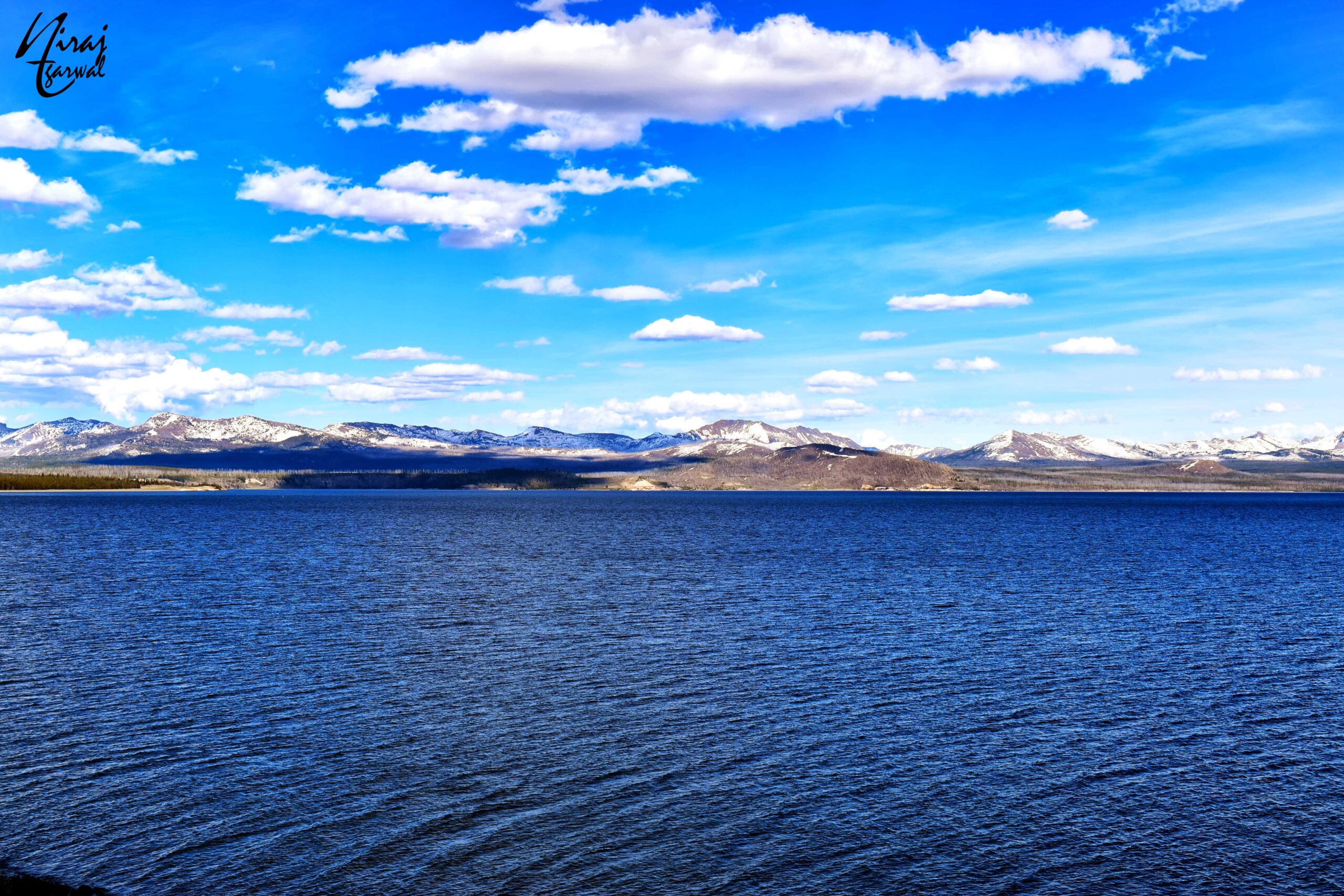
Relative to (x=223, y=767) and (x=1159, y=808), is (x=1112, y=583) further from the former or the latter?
(x=223, y=767)

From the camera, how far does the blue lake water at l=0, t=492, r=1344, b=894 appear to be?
74.9 ft

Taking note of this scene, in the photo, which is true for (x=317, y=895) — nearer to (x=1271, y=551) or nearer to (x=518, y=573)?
(x=518, y=573)

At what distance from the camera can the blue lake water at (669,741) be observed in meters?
22.8

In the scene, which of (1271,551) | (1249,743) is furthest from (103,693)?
(1271,551)

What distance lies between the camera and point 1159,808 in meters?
26.5

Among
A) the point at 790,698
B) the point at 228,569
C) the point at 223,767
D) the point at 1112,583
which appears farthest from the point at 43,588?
the point at 1112,583

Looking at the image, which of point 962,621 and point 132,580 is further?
point 132,580

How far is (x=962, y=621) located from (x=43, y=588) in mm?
60959

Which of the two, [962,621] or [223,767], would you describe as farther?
[962,621]

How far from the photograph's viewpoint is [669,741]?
32250 millimetres

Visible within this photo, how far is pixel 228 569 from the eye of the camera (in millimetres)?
85188

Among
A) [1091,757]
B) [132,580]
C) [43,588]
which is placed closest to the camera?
[1091,757]

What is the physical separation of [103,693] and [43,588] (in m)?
38.6

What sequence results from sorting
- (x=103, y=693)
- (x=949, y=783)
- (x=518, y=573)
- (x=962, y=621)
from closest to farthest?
(x=949, y=783), (x=103, y=693), (x=962, y=621), (x=518, y=573)
